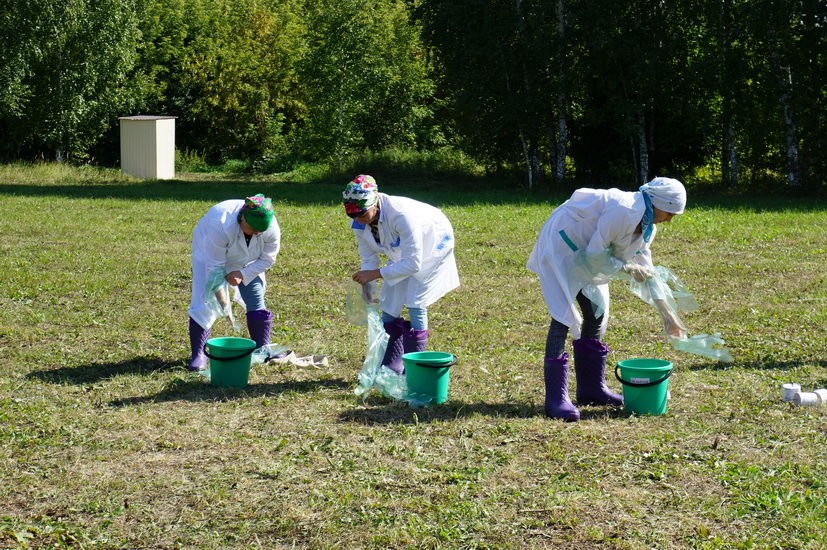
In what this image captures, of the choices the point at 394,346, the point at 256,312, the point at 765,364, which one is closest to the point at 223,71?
the point at 256,312

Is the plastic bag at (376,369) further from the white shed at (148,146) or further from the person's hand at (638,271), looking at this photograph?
the white shed at (148,146)

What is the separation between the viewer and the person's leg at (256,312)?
6867 millimetres

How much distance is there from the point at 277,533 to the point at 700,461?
216 cm

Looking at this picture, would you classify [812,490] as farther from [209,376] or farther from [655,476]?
[209,376]

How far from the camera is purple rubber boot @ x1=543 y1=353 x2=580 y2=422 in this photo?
17.7 ft

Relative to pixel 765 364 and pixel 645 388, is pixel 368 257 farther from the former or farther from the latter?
pixel 765 364

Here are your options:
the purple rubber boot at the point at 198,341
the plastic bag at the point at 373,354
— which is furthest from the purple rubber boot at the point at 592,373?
the purple rubber boot at the point at 198,341

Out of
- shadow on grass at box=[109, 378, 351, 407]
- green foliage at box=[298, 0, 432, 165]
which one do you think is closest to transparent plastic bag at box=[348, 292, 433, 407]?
shadow on grass at box=[109, 378, 351, 407]

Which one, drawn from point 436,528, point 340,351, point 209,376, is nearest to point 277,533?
point 436,528

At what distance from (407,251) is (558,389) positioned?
127 cm

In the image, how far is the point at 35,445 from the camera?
5000 millimetres

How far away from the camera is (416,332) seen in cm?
616

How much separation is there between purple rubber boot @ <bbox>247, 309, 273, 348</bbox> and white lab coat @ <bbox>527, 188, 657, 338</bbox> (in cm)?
233

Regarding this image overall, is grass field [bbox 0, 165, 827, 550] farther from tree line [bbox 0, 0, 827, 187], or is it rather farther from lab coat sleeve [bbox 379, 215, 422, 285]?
tree line [bbox 0, 0, 827, 187]
